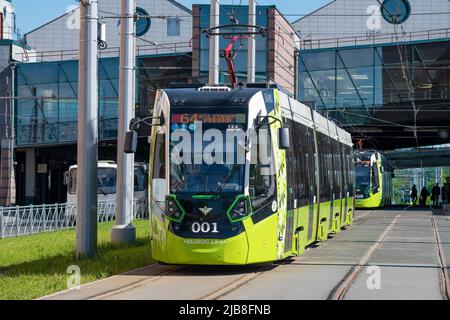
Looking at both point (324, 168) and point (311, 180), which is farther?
point (324, 168)

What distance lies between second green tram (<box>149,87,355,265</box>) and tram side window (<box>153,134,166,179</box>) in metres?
0.02

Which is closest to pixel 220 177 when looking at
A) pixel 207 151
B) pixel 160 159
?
pixel 207 151

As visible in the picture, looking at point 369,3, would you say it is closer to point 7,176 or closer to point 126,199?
point 7,176

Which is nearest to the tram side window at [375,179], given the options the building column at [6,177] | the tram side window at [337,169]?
the building column at [6,177]

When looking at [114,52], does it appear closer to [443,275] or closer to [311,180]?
[311,180]

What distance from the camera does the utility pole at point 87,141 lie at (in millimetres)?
16203

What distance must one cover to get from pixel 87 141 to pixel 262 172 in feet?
13.0

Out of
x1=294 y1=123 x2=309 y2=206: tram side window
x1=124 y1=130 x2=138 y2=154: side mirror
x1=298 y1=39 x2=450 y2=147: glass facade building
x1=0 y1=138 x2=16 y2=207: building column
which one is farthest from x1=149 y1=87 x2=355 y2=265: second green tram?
x1=298 y1=39 x2=450 y2=147: glass facade building

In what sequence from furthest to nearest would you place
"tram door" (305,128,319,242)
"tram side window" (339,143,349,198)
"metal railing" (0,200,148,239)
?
1. "tram side window" (339,143,349,198)
2. "metal railing" (0,200,148,239)
3. "tram door" (305,128,319,242)

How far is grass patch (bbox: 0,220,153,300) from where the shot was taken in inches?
489

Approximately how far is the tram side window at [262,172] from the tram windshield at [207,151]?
0.26 m

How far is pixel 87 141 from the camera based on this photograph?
53.8ft

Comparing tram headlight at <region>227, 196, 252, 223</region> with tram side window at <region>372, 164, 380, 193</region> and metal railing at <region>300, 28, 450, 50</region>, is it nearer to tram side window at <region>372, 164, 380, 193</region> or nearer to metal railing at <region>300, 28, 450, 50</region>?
tram side window at <region>372, 164, 380, 193</region>
